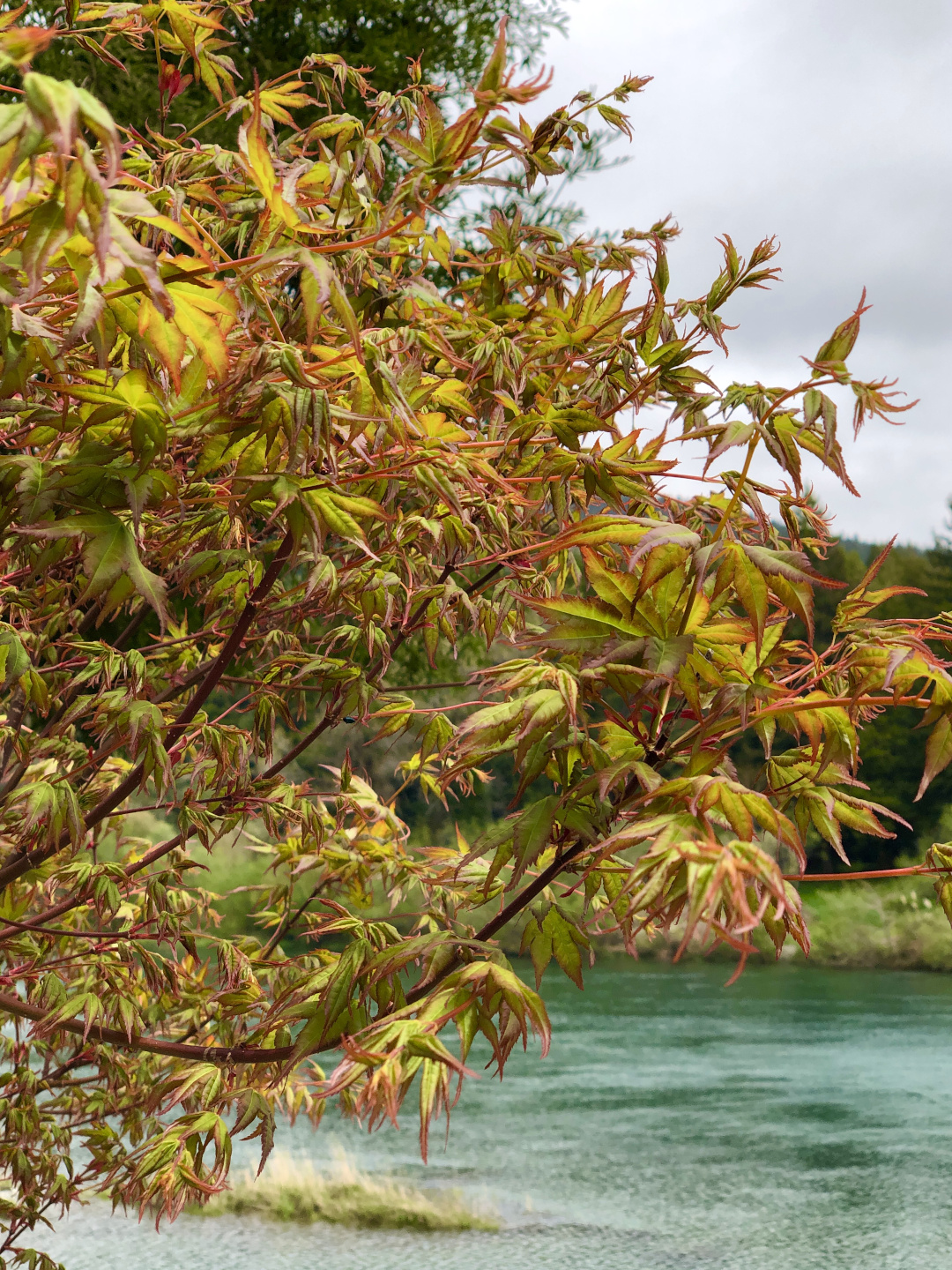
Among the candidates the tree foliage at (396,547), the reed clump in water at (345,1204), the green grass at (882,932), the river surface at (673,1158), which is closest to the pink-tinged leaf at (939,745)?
the tree foliage at (396,547)

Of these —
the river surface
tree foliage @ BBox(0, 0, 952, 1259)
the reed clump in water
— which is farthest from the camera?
the reed clump in water

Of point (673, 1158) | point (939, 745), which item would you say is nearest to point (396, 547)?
point (939, 745)

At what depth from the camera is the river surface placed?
644 cm

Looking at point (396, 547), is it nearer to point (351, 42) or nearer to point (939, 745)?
point (939, 745)

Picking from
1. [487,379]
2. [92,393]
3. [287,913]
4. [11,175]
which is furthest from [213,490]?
[287,913]

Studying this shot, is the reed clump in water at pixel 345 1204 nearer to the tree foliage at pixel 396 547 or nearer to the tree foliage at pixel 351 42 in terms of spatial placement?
the tree foliage at pixel 396 547

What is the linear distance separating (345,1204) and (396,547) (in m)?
6.56

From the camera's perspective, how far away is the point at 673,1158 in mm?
8203

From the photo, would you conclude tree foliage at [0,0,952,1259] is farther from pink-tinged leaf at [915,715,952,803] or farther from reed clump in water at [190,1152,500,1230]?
reed clump in water at [190,1152,500,1230]

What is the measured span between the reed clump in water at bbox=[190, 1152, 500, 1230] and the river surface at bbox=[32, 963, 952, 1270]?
0.14 m

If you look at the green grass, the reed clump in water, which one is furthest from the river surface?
the green grass

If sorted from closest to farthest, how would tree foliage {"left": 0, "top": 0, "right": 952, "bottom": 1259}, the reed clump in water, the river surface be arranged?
tree foliage {"left": 0, "top": 0, "right": 952, "bottom": 1259}, the river surface, the reed clump in water

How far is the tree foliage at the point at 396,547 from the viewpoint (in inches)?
39.1

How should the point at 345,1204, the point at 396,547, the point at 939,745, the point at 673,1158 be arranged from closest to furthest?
the point at 939,745 < the point at 396,547 < the point at 345,1204 < the point at 673,1158
